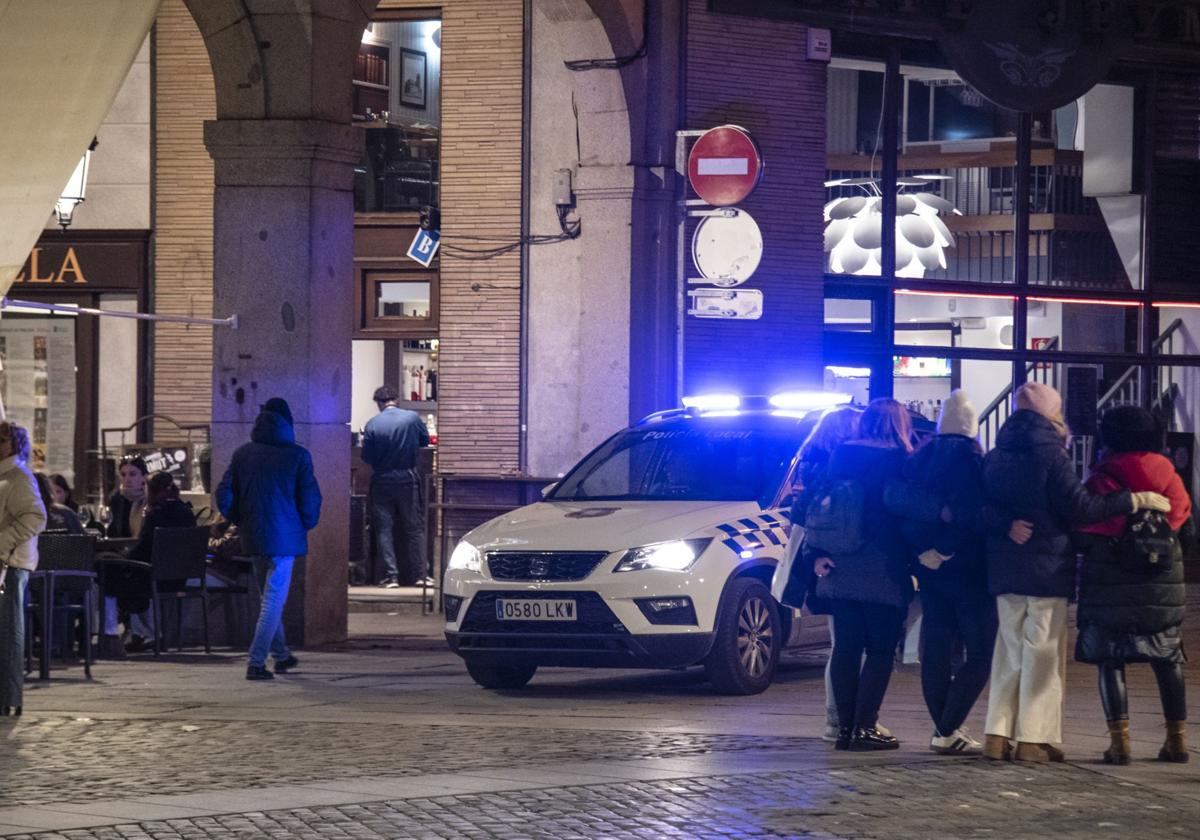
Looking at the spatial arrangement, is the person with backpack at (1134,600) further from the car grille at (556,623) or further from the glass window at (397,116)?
the glass window at (397,116)

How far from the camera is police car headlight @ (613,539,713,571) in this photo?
12.9 metres

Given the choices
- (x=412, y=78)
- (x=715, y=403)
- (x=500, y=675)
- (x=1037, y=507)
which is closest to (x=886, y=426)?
(x=1037, y=507)

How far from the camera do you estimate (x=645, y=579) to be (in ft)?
42.1

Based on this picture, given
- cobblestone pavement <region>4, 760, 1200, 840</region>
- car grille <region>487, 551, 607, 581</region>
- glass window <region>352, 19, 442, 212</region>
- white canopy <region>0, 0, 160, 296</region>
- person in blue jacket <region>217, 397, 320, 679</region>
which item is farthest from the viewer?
glass window <region>352, 19, 442, 212</region>

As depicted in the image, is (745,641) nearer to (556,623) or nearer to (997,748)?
(556,623)

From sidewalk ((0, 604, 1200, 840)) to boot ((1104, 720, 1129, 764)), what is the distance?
8 cm

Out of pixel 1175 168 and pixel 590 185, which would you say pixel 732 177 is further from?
pixel 1175 168

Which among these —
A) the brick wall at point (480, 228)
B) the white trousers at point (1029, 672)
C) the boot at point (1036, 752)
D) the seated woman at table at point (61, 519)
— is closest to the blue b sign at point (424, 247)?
the brick wall at point (480, 228)

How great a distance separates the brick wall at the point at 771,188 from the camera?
20000mm

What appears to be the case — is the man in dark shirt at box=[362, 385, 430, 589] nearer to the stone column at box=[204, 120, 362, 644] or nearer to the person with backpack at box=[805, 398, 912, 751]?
the stone column at box=[204, 120, 362, 644]

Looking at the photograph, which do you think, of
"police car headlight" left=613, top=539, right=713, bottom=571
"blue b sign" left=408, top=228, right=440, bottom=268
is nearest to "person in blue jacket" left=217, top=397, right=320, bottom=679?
"police car headlight" left=613, top=539, right=713, bottom=571

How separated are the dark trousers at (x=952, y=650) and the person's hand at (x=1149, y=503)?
0.89 meters

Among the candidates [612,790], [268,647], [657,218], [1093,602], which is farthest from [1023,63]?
[612,790]

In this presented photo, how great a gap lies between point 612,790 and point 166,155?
14.4 m
